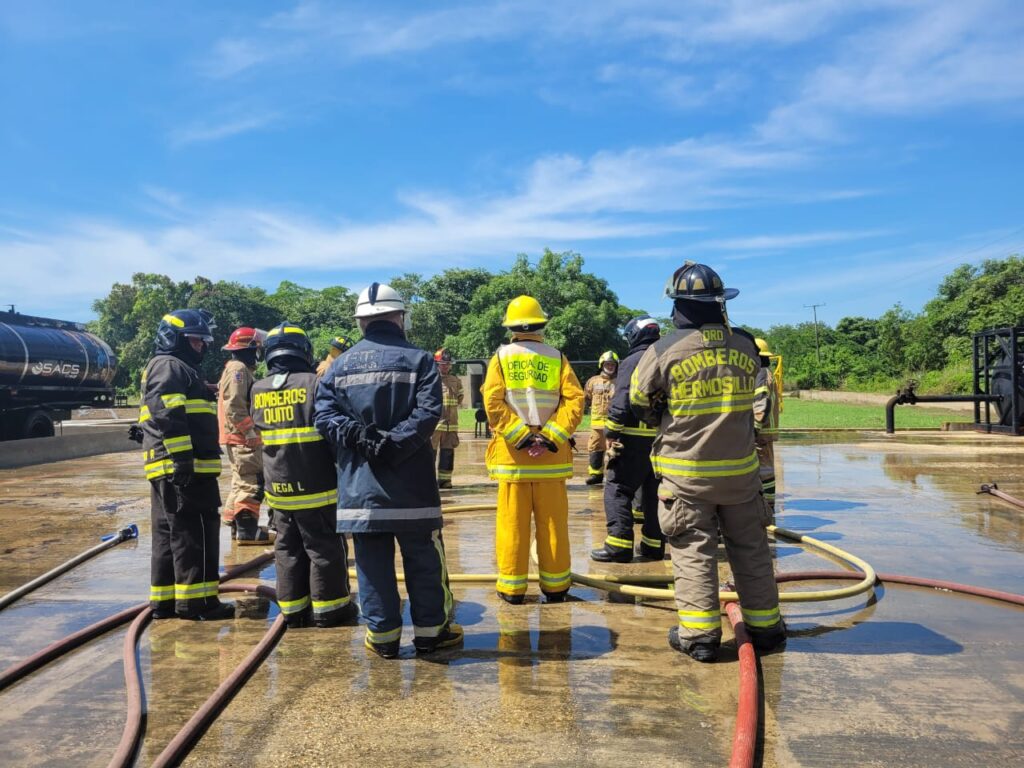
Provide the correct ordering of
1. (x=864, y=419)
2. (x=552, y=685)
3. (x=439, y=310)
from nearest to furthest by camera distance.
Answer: (x=552, y=685) < (x=864, y=419) < (x=439, y=310)

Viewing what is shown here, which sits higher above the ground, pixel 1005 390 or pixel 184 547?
pixel 1005 390

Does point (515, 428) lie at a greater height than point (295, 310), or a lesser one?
lesser

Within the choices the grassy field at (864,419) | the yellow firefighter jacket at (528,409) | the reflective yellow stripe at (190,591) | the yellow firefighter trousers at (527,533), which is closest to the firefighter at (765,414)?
the yellow firefighter jacket at (528,409)

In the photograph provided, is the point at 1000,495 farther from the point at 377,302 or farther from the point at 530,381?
the point at 377,302

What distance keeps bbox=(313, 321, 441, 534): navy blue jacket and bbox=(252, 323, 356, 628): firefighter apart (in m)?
0.37

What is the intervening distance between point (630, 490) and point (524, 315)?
1.86 m

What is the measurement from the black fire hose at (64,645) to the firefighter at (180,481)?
0.59ft

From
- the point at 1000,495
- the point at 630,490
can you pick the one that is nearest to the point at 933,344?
the point at 1000,495

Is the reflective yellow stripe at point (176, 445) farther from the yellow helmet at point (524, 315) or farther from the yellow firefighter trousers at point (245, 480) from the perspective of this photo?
the yellow firefighter trousers at point (245, 480)

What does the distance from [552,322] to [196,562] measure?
3955 centimetres

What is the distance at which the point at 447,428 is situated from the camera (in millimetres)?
10203

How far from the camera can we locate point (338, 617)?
15.3ft

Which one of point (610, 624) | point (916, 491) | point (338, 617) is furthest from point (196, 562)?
point (916, 491)

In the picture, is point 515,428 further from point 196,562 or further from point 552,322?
point 552,322
